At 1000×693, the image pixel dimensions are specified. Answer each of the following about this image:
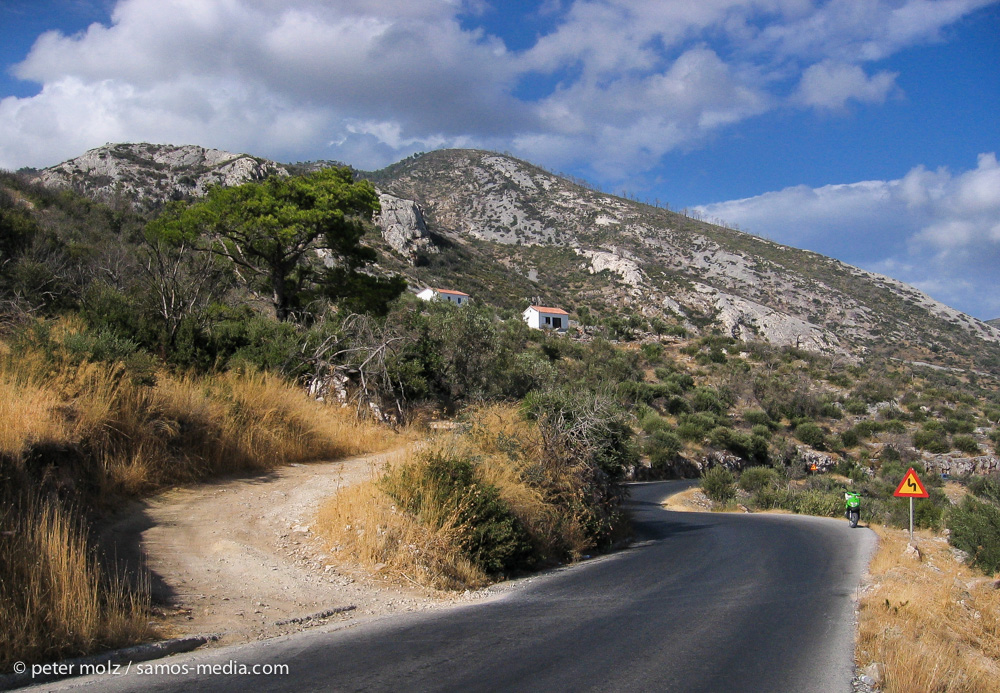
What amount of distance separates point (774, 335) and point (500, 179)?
63.5 metres

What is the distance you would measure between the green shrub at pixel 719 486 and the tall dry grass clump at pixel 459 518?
18.4 m

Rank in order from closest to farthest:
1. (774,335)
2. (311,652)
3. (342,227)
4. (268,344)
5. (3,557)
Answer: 1. (3,557)
2. (311,652)
3. (268,344)
4. (342,227)
5. (774,335)

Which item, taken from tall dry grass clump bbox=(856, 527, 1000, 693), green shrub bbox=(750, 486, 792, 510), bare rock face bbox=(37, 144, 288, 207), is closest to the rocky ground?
tall dry grass clump bbox=(856, 527, 1000, 693)

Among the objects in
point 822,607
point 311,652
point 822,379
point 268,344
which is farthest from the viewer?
point 822,379

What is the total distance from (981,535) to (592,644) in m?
13.8

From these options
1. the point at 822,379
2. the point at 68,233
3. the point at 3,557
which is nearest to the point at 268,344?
the point at 3,557

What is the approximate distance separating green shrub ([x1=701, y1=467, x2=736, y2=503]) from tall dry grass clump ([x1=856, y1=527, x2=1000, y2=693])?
1635 cm

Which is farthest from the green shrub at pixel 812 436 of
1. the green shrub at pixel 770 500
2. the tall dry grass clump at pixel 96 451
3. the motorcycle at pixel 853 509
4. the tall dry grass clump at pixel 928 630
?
the tall dry grass clump at pixel 96 451

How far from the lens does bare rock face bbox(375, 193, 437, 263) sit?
78062 mm

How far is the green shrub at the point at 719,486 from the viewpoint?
27.6 m

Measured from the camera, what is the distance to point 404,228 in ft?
264

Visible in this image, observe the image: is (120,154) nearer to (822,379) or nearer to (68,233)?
(68,233)

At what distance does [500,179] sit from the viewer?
4722 inches

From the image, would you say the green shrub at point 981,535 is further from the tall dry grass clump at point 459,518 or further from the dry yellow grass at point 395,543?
the dry yellow grass at point 395,543
